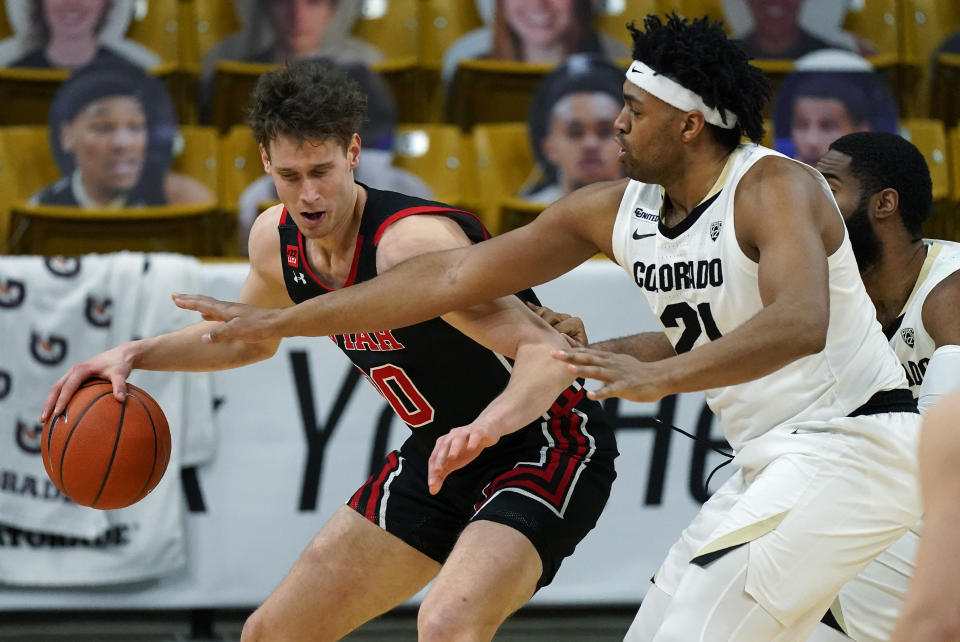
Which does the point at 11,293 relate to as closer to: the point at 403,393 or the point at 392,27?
the point at 403,393

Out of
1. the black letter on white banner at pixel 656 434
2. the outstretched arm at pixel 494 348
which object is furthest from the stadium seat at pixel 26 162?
the outstretched arm at pixel 494 348

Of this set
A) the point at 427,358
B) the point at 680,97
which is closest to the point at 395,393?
the point at 427,358

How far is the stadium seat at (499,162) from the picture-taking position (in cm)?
711

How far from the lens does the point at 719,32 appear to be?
11.6 ft

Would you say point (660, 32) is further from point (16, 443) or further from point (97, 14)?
point (97, 14)

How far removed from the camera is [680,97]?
348 cm

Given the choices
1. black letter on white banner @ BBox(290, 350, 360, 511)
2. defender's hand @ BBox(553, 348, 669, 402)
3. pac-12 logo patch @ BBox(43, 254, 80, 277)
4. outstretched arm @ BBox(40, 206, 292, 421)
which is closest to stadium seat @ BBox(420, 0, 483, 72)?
black letter on white banner @ BBox(290, 350, 360, 511)

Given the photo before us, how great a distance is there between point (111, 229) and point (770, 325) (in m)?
4.56

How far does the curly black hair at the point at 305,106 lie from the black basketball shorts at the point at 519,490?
1002 mm

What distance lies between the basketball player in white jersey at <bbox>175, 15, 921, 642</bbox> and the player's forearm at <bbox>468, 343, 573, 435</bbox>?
0.17 metres

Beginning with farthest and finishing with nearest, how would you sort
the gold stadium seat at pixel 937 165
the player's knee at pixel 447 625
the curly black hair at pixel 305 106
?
the gold stadium seat at pixel 937 165, the curly black hair at pixel 305 106, the player's knee at pixel 447 625

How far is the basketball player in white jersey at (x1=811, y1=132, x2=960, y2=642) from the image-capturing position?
12.4 ft

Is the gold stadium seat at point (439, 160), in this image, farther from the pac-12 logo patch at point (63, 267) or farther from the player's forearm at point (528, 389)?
the player's forearm at point (528, 389)

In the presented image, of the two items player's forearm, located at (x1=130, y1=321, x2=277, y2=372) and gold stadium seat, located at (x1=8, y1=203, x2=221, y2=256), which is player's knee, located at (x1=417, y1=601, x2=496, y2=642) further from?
gold stadium seat, located at (x1=8, y1=203, x2=221, y2=256)
